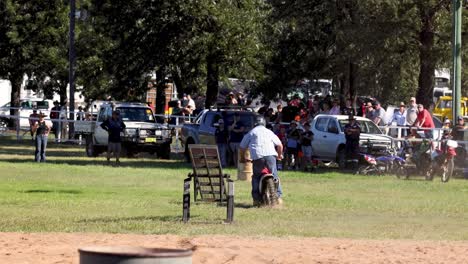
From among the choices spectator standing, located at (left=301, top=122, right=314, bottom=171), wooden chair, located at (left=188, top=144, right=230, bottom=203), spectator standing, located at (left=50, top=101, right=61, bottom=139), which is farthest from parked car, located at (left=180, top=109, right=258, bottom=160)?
wooden chair, located at (left=188, top=144, right=230, bottom=203)

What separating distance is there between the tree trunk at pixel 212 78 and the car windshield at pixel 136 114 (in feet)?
28.9

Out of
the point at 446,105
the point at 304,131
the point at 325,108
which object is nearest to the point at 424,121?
the point at 304,131

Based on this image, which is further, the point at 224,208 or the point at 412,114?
the point at 412,114

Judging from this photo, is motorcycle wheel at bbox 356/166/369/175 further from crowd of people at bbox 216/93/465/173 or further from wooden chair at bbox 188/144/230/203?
wooden chair at bbox 188/144/230/203

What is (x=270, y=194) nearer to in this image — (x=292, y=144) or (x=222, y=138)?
(x=292, y=144)

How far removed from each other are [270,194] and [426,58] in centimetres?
1947

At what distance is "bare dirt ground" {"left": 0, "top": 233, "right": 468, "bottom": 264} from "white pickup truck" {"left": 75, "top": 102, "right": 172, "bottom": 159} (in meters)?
24.7

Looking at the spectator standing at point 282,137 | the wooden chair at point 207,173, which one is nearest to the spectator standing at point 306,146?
the spectator standing at point 282,137

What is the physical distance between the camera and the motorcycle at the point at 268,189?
2220 centimetres

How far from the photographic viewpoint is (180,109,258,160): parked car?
121ft

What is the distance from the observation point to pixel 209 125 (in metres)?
38.9

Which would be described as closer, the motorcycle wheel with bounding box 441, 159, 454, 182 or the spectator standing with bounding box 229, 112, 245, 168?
the motorcycle wheel with bounding box 441, 159, 454, 182

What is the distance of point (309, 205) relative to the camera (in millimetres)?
23859

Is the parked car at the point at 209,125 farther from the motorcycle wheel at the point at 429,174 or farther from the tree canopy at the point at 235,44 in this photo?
the motorcycle wheel at the point at 429,174
